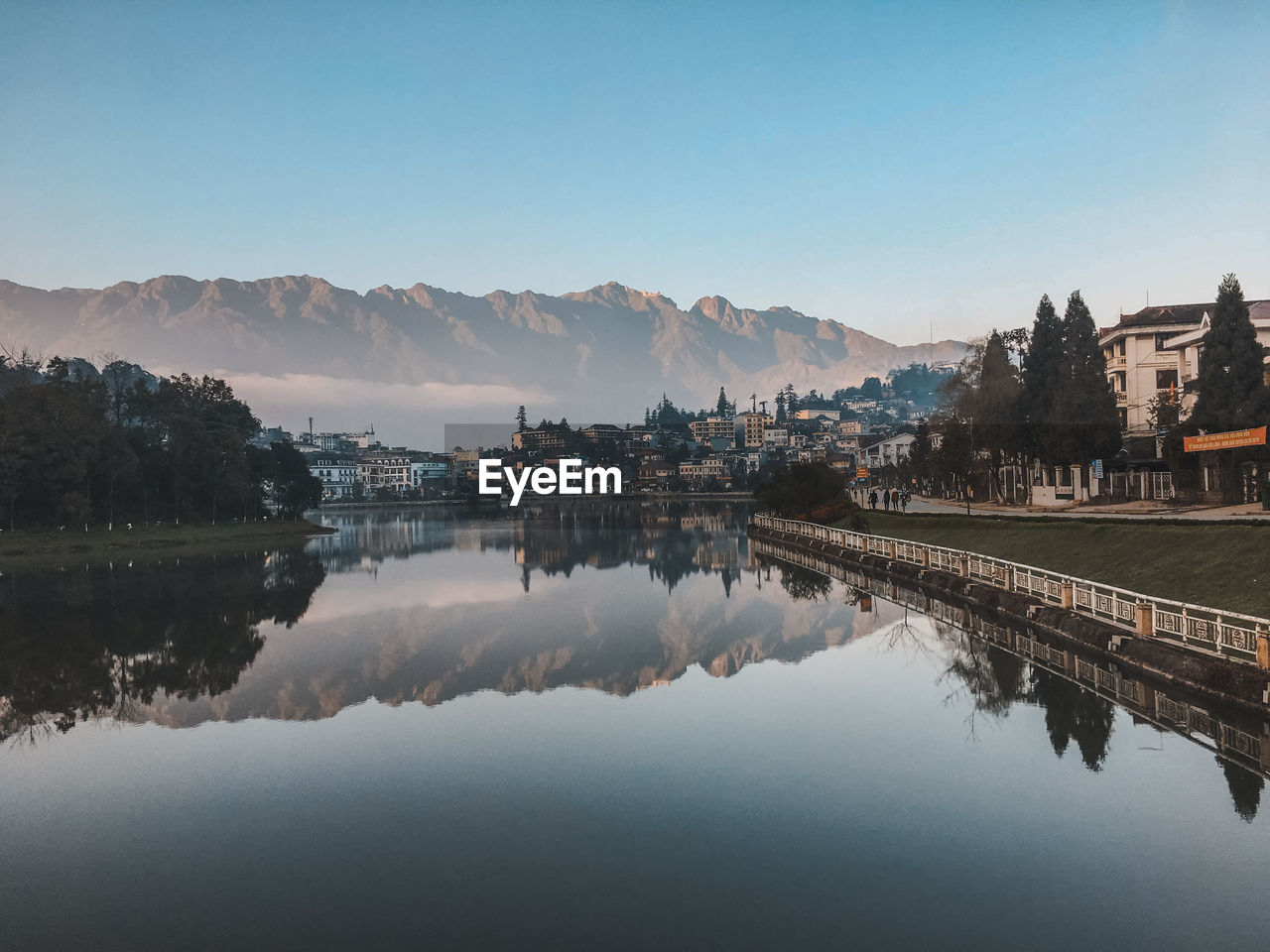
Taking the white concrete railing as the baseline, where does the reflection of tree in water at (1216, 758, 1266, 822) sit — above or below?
below

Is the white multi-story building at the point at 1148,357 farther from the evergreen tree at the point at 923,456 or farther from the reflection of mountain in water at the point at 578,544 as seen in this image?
the reflection of mountain in water at the point at 578,544

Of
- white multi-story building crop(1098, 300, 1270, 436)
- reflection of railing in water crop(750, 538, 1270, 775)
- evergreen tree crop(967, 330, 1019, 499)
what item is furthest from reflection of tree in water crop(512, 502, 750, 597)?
white multi-story building crop(1098, 300, 1270, 436)

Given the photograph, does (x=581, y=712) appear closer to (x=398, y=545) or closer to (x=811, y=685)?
(x=811, y=685)

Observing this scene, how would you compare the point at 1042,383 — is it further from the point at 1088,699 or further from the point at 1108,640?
the point at 1088,699

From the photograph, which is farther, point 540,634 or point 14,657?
point 540,634

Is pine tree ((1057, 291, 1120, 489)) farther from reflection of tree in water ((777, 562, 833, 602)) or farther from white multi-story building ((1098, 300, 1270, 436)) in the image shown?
reflection of tree in water ((777, 562, 833, 602))

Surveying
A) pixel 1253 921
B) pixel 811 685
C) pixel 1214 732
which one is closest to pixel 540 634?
pixel 811 685

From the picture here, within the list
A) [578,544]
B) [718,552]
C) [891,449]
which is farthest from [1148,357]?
[891,449]
